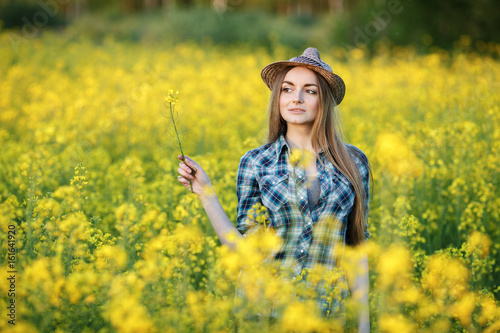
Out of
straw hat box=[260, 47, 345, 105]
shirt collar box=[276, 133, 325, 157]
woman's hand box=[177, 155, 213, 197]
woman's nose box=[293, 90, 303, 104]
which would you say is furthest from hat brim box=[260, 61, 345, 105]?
woman's hand box=[177, 155, 213, 197]

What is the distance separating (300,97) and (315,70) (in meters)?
0.17

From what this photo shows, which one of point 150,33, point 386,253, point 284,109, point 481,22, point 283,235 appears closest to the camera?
point 386,253

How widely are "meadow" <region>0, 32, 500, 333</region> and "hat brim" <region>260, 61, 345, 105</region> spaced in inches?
17.9

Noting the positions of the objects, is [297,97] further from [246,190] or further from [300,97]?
[246,190]

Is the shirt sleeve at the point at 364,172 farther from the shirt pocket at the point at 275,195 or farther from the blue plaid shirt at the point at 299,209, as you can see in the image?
the shirt pocket at the point at 275,195

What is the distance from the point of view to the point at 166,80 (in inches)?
346

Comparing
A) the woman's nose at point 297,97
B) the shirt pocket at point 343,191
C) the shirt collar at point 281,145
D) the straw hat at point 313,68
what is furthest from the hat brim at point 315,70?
the shirt pocket at point 343,191

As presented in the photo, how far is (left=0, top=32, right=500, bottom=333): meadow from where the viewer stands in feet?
5.89

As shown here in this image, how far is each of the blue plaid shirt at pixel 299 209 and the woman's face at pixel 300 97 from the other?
137 millimetres

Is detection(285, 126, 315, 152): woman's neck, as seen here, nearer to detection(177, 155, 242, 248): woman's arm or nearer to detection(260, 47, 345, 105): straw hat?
detection(260, 47, 345, 105): straw hat

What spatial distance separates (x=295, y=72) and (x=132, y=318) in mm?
1592

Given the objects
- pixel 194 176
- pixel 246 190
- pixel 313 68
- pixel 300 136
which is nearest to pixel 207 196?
pixel 194 176

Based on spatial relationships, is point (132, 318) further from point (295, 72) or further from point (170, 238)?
point (295, 72)

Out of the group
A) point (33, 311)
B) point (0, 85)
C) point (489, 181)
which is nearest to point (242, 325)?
point (33, 311)
